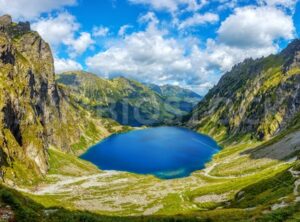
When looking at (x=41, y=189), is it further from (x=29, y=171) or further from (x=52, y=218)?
(x=52, y=218)

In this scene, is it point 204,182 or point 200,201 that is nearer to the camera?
point 200,201

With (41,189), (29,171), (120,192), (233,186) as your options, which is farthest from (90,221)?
(29,171)

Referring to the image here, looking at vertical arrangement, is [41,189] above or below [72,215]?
above

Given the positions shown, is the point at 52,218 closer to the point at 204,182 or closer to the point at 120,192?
the point at 120,192

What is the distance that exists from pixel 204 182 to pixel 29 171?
95.8 m

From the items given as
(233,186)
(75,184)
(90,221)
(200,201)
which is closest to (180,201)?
(200,201)

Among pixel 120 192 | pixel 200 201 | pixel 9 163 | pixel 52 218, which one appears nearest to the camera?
pixel 52 218

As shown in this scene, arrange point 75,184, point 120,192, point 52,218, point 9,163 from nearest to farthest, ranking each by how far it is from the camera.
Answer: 1. point 52,218
2. point 120,192
3. point 9,163
4. point 75,184

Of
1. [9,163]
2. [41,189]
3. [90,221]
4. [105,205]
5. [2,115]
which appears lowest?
[90,221]

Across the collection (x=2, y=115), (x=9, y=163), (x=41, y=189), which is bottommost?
(x=41, y=189)

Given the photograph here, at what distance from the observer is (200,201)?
463 feet

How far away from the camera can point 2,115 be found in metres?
198

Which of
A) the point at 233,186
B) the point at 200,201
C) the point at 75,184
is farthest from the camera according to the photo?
the point at 75,184

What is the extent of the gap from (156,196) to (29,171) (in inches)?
3151
